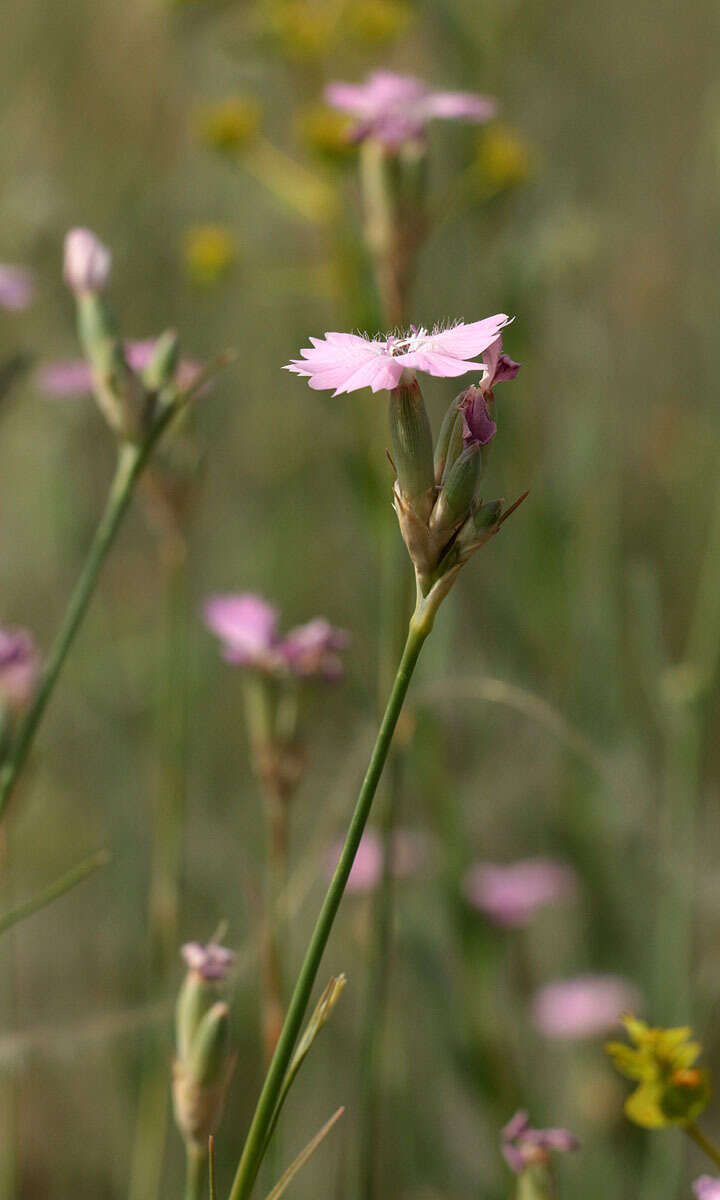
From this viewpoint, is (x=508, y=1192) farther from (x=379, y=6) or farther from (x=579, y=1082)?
(x=379, y=6)

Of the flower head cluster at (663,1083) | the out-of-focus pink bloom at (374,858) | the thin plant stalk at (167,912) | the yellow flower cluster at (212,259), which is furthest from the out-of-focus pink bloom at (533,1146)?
the yellow flower cluster at (212,259)

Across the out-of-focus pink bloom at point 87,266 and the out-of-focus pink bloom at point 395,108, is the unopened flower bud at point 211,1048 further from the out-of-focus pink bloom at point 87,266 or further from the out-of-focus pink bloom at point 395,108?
the out-of-focus pink bloom at point 395,108

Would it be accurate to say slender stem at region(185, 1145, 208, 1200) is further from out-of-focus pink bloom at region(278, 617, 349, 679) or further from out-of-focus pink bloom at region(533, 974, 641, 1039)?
out-of-focus pink bloom at region(533, 974, 641, 1039)

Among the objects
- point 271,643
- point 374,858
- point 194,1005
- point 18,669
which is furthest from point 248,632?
point 374,858

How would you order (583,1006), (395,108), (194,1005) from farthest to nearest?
(583,1006)
(395,108)
(194,1005)

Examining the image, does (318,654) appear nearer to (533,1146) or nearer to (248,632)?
(248,632)

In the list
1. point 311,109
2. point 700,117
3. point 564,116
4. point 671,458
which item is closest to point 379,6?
point 311,109

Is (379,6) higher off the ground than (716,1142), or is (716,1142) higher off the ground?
(379,6)
